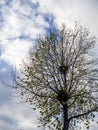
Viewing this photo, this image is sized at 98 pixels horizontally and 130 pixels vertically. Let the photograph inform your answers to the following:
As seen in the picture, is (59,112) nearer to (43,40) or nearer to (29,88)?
(29,88)

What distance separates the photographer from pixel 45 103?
135ft

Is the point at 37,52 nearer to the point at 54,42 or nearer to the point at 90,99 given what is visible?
the point at 54,42

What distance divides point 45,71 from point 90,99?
5.12 m

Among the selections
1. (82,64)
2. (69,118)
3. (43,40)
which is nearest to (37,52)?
(43,40)

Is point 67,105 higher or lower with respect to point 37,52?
lower

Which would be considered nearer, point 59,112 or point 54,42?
point 59,112

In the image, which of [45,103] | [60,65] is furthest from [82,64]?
[45,103]

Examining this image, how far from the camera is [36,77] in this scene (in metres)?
41.9

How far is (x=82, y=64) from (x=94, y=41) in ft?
8.56

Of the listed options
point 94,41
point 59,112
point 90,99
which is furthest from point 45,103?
point 94,41

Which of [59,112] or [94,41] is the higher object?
[94,41]

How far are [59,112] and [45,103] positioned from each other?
5.03 ft

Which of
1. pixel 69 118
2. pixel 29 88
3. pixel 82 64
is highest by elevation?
pixel 82 64

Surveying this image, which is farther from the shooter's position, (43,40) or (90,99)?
(43,40)
